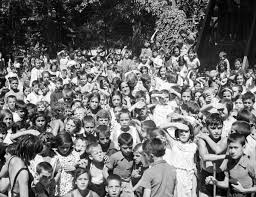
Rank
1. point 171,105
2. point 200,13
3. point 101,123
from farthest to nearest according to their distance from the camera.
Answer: point 200,13
point 171,105
point 101,123

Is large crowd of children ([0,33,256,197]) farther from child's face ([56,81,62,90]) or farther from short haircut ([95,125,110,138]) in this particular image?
child's face ([56,81,62,90])

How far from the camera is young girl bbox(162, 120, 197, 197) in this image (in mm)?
5988

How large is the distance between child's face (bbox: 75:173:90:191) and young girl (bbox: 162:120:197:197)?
1369 millimetres

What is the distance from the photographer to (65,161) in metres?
5.90

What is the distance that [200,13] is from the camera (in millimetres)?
23812

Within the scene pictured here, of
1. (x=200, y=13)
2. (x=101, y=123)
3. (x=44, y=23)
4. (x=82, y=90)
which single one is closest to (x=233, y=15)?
(x=200, y=13)

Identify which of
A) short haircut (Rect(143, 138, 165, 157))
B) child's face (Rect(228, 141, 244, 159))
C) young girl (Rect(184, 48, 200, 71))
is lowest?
young girl (Rect(184, 48, 200, 71))

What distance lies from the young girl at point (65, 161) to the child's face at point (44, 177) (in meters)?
0.44

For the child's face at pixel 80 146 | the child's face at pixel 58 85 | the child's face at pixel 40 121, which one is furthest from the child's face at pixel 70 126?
the child's face at pixel 58 85

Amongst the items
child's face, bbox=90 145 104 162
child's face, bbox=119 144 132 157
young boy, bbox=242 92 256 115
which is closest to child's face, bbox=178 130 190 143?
child's face, bbox=119 144 132 157

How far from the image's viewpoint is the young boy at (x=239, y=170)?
4.95 m

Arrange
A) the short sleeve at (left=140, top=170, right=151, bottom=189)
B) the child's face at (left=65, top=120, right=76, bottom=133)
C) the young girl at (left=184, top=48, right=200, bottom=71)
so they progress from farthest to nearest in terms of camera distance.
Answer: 1. the young girl at (left=184, top=48, right=200, bottom=71)
2. the child's face at (left=65, top=120, right=76, bottom=133)
3. the short sleeve at (left=140, top=170, right=151, bottom=189)

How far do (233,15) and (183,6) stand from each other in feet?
10.9

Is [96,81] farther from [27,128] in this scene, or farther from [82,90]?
[27,128]
